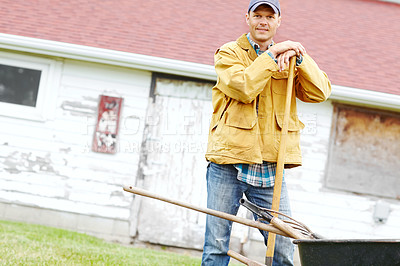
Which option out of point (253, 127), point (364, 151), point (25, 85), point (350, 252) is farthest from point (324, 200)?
point (350, 252)

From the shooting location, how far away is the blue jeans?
10.8 feet

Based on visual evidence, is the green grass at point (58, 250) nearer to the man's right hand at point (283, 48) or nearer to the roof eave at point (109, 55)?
the roof eave at point (109, 55)

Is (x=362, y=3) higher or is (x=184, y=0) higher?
(x=362, y=3)

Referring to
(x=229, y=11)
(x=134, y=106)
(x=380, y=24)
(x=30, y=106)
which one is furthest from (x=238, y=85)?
(x=380, y=24)

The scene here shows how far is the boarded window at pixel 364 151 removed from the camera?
7.74 meters

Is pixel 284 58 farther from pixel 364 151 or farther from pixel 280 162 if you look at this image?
pixel 364 151

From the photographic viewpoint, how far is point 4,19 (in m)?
7.79

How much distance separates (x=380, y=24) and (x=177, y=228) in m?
5.40

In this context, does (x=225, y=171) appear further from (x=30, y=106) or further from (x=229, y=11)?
(x=229, y=11)

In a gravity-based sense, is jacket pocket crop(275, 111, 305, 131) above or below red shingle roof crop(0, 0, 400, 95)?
below

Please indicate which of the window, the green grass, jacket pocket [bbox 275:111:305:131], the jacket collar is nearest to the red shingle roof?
the window

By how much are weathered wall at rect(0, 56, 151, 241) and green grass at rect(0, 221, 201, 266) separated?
60 cm

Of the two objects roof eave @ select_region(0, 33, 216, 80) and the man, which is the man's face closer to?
the man

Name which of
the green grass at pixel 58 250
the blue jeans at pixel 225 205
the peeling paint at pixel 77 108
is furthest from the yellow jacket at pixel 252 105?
the peeling paint at pixel 77 108
